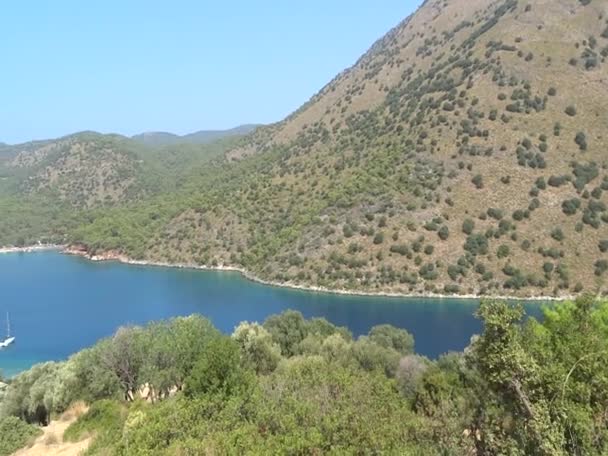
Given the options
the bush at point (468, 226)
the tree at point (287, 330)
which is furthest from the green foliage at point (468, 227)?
the tree at point (287, 330)

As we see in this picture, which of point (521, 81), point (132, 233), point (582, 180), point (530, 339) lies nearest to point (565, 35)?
point (521, 81)

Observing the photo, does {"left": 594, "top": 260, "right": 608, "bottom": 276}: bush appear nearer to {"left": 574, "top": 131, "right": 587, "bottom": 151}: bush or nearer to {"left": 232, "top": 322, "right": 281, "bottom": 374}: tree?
{"left": 574, "top": 131, "right": 587, "bottom": 151}: bush

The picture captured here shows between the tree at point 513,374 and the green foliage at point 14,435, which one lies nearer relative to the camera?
the tree at point 513,374

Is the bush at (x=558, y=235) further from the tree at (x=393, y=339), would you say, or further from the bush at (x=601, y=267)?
the tree at (x=393, y=339)

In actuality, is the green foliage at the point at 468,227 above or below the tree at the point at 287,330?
above

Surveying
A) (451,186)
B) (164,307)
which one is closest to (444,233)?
(451,186)

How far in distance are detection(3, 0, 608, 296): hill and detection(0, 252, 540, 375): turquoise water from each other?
20.3 ft

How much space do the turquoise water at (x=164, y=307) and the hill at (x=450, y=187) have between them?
6.19m

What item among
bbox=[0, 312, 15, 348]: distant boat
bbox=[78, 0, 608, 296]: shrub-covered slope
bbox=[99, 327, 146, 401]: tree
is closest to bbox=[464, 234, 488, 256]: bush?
bbox=[78, 0, 608, 296]: shrub-covered slope

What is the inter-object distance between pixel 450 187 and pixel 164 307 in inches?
2029

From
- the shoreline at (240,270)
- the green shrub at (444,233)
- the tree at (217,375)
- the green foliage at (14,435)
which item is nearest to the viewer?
the tree at (217,375)

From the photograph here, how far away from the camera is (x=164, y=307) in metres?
87.9

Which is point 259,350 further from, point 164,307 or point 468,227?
point 468,227

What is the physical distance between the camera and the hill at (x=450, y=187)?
286ft
